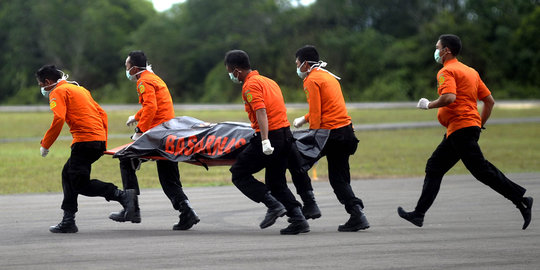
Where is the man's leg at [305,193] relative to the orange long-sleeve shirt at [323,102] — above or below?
below

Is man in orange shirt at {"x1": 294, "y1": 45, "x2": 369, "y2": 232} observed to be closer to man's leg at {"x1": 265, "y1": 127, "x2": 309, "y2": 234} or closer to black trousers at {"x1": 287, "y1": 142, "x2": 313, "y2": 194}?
black trousers at {"x1": 287, "y1": 142, "x2": 313, "y2": 194}

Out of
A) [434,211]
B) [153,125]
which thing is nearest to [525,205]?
[434,211]

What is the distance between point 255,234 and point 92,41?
75.0m

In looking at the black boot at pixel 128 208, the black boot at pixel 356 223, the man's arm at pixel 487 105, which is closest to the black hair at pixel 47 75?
the black boot at pixel 128 208

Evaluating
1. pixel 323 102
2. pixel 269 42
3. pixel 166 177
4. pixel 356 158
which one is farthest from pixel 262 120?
pixel 269 42

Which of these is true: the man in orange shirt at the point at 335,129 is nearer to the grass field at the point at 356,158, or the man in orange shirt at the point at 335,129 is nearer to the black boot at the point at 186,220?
the black boot at the point at 186,220

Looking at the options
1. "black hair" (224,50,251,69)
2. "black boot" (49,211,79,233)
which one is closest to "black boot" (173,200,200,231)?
"black boot" (49,211,79,233)

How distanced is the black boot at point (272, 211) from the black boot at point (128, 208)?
4.84 ft

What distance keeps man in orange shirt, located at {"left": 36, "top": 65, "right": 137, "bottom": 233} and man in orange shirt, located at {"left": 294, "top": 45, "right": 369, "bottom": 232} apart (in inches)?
84.8

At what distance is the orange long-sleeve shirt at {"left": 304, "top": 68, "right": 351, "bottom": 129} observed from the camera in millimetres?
9430

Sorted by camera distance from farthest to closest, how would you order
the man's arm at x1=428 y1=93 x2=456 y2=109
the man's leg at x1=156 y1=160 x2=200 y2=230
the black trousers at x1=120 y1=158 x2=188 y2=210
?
the black trousers at x1=120 y1=158 x2=188 y2=210, the man's leg at x1=156 y1=160 x2=200 y2=230, the man's arm at x1=428 y1=93 x2=456 y2=109

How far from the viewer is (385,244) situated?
8422mm

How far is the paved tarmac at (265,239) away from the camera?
7.50 meters

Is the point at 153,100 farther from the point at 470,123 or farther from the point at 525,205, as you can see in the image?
the point at 525,205
